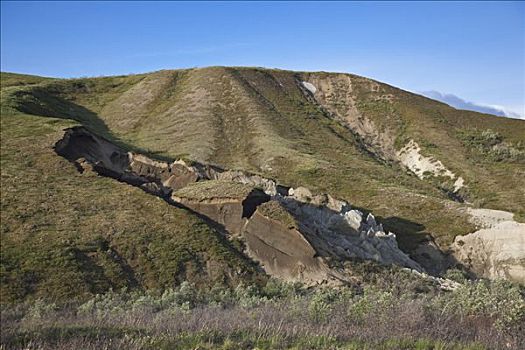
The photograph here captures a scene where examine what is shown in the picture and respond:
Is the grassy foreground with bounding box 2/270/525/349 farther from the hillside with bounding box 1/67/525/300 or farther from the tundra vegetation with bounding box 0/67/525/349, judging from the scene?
the hillside with bounding box 1/67/525/300

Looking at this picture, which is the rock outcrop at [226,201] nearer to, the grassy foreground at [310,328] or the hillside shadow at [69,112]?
the grassy foreground at [310,328]

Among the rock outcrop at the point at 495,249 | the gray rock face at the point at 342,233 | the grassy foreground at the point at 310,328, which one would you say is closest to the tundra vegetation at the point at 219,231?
the grassy foreground at the point at 310,328

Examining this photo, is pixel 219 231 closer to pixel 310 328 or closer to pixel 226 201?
pixel 226 201

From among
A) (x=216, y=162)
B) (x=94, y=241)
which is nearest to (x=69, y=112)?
(x=216, y=162)

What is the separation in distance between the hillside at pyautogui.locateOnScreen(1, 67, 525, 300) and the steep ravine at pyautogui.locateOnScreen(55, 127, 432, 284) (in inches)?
35.8

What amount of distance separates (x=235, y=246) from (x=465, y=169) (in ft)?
128

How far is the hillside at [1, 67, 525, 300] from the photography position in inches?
781

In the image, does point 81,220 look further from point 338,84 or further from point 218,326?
point 338,84

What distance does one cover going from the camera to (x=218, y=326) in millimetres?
9922

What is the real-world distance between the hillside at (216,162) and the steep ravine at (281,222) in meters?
0.91

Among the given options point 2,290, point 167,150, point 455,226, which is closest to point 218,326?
point 2,290

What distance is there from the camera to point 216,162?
4812 centimetres

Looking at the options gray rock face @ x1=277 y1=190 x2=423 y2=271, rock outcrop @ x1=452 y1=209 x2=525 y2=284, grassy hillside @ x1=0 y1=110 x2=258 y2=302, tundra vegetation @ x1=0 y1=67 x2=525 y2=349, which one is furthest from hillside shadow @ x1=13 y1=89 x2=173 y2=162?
rock outcrop @ x1=452 y1=209 x2=525 y2=284

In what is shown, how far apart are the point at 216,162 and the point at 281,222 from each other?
26516mm
